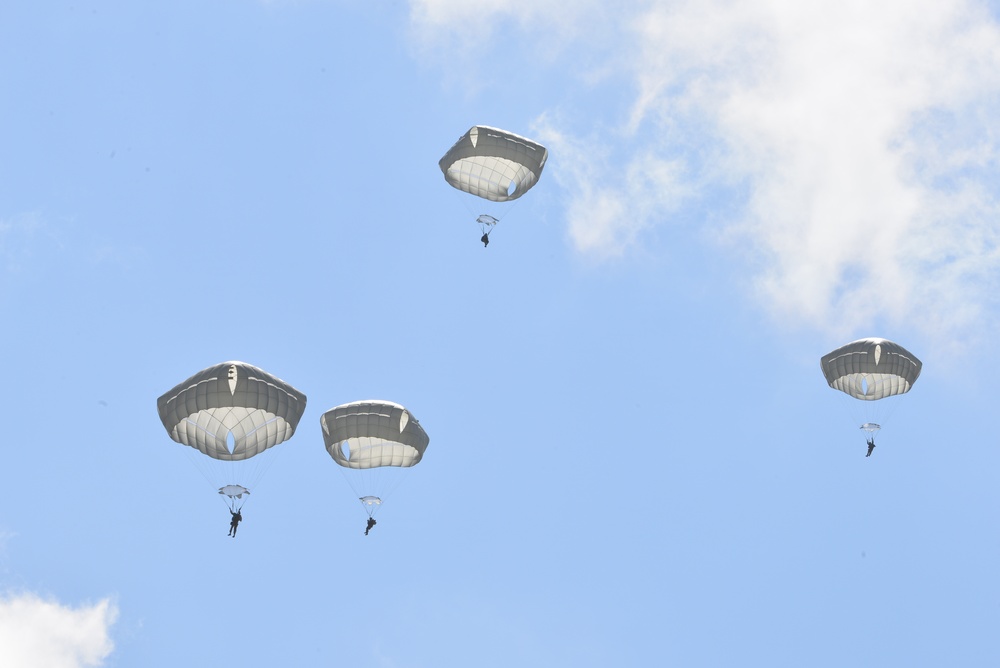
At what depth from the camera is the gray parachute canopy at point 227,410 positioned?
70125 millimetres

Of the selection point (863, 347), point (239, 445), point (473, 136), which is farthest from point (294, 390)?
point (863, 347)

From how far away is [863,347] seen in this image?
85750 millimetres

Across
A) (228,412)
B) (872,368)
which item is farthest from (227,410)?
(872,368)

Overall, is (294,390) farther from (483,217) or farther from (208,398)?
(483,217)

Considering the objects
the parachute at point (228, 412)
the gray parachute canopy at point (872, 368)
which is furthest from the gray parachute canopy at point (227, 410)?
the gray parachute canopy at point (872, 368)

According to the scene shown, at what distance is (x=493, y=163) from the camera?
277 ft

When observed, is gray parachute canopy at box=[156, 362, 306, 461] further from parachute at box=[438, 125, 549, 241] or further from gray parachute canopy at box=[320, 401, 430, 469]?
parachute at box=[438, 125, 549, 241]

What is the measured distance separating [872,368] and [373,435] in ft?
89.1

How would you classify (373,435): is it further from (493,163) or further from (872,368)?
(872,368)

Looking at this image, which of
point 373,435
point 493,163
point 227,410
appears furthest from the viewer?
point 493,163

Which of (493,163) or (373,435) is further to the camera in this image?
(493,163)

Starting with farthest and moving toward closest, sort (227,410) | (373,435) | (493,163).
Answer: (493,163), (373,435), (227,410)

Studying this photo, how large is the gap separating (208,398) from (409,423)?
33.5ft

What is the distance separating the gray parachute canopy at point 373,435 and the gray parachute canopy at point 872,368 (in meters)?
23.5
